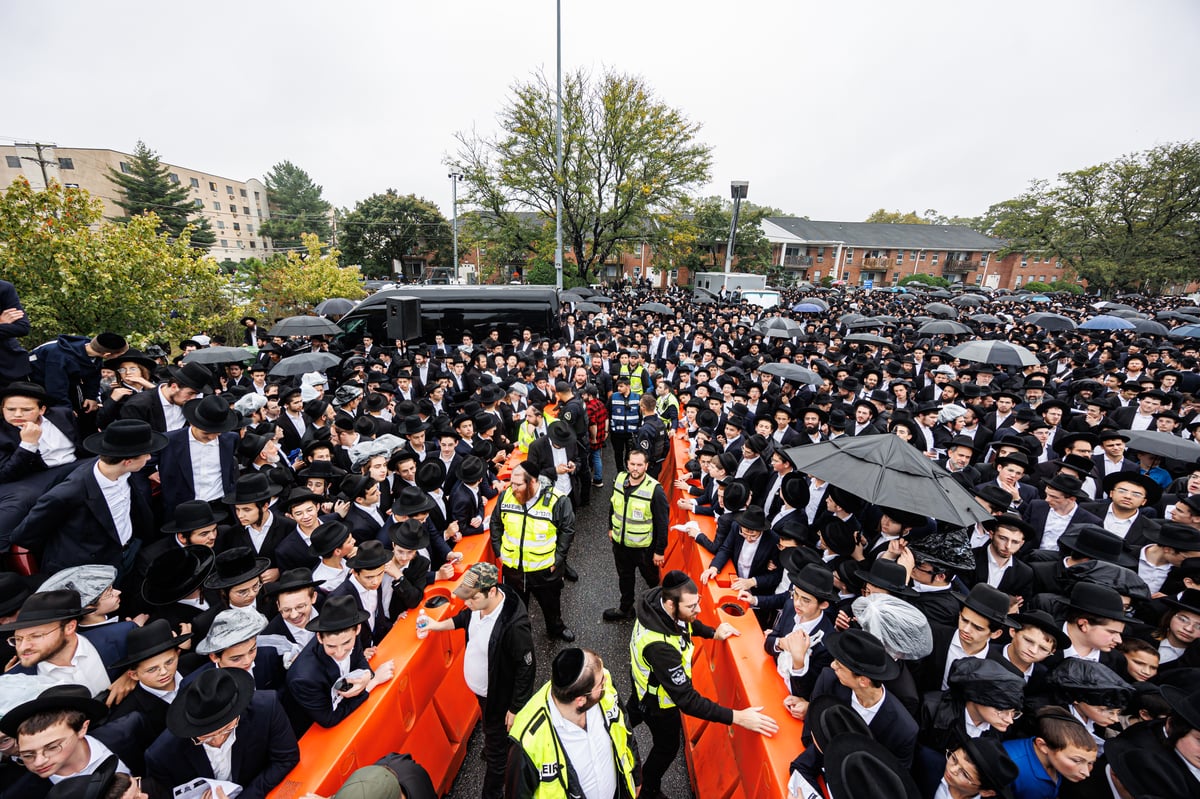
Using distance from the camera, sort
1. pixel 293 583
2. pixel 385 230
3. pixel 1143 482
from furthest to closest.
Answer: pixel 385 230 < pixel 1143 482 < pixel 293 583

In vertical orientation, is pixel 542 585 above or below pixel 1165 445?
below

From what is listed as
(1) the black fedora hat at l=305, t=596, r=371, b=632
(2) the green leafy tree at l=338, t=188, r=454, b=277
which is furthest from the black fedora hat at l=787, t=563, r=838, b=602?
(2) the green leafy tree at l=338, t=188, r=454, b=277

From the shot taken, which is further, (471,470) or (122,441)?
(471,470)

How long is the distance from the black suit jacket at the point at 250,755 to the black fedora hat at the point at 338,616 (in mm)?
355

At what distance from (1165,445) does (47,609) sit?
9680 mm

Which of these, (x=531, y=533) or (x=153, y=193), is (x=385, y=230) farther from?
(x=531, y=533)

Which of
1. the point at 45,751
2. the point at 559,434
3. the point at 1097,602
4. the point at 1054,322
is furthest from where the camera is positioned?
the point at 1054,322

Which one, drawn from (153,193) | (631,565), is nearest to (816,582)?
(631,565)

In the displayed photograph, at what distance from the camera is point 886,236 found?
56844mm

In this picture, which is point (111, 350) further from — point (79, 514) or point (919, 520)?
point (919, 520)

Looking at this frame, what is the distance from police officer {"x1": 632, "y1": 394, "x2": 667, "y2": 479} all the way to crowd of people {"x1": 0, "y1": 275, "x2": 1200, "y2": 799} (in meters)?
0.06

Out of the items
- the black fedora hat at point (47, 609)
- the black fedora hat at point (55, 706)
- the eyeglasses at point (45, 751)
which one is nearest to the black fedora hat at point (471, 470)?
the black fedora hat at point (47, 609)

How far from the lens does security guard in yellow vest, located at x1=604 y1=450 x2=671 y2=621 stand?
4594 mm

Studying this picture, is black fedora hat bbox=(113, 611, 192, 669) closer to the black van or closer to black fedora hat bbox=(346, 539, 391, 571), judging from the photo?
black fedora hat bbox=(346, 539, 391, 571)
